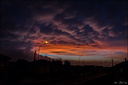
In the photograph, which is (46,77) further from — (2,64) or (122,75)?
(122,75)

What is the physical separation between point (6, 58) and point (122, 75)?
2890 cm

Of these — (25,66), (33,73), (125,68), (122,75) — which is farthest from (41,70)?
(125,68)

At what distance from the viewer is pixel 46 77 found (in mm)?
30375

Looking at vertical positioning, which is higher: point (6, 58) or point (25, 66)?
point (6, 58)

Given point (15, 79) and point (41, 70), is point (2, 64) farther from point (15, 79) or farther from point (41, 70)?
point (41, 70)

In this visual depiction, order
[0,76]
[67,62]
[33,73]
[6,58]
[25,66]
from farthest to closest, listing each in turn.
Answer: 1. [67,62]
2. [25,66]
3. [33,73]
4. [6,58]
5. [0,76]

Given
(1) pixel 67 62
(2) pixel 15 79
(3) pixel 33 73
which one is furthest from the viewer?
(1) pixel 67 62

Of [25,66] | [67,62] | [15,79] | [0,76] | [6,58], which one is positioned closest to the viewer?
[15,79]

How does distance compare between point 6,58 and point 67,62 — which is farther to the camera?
point 67,62

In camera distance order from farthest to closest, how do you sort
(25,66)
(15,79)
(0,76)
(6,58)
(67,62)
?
(67,62) → (25,66) → (6,58) → (0,76) → (15,79)

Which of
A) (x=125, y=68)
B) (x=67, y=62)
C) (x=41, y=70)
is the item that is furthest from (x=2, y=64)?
(x=67, y=62)

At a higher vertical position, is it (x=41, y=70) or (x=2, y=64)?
(x=2, y=64)

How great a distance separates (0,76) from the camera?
A: 26.6 metres

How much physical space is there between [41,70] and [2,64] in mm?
10428
